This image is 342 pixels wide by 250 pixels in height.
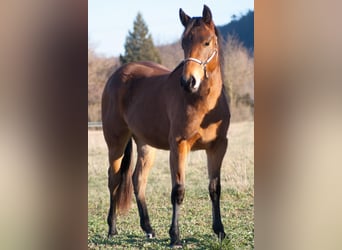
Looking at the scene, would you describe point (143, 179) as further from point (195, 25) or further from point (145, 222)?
point (195, 25)

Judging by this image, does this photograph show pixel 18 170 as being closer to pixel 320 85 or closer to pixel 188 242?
pixel 188 242

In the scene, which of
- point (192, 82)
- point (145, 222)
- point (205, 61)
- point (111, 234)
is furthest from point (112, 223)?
point (205, 61)

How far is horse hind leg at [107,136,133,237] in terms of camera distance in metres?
3.17

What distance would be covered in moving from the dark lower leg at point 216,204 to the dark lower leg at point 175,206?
0.16 metres

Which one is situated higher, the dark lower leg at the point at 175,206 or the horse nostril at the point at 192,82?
the horse nostril at the point at 192,82

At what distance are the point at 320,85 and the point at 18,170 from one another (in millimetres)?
1730

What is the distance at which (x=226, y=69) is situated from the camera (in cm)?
312

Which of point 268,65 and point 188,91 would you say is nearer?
point 188,91

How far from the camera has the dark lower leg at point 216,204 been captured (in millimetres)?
3162

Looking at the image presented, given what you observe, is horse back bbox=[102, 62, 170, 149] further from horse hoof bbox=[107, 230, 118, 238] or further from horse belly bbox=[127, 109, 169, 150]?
horse hoof bbox=[107, 230, 118, 238]

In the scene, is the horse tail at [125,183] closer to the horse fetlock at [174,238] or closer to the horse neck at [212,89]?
the horse fetlock at [174,238]

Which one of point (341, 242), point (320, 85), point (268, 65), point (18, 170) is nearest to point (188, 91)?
point (268, 65)

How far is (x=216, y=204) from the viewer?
3172 mm

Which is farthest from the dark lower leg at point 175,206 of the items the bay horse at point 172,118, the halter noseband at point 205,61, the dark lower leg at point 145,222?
the halter noseband at point 205,61
